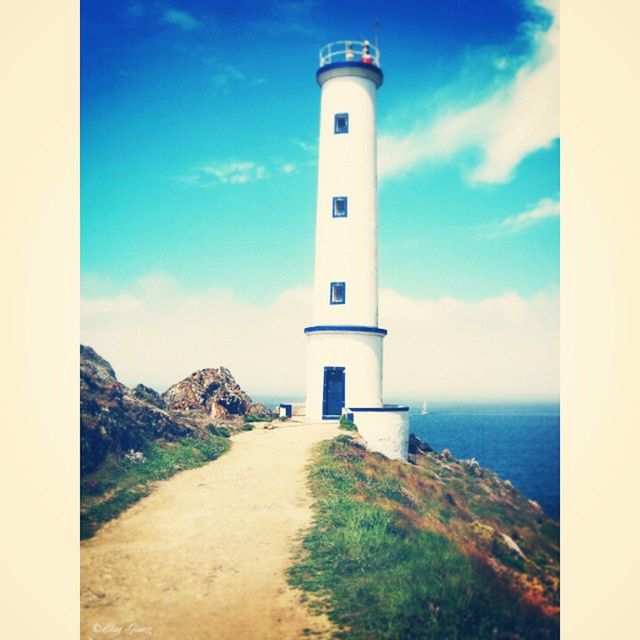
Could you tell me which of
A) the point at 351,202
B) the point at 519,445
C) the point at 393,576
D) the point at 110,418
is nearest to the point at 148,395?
the point at 110,418

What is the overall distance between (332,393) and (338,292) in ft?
7.34

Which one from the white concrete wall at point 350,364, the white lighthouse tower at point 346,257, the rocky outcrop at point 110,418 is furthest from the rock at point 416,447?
the rocky outcrop at point 110,418

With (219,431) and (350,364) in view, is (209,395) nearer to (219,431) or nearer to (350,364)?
(219,431)

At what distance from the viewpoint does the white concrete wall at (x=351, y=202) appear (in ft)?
45.2

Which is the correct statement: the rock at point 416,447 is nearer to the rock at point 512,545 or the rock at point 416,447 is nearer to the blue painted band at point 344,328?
the blue painted band at point 344,328

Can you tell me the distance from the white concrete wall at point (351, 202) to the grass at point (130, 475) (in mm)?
4036

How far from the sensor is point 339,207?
14.0 m

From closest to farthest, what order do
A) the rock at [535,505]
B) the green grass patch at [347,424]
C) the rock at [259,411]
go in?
the rock at [535,505] < the green grass patch at [347,424] < the rock at [259,411]

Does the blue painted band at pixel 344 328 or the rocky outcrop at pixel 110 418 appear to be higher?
the blue painted band at pixel 344 328

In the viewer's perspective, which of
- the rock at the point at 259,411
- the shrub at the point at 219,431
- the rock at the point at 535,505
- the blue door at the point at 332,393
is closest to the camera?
the rock at the point at 535,505

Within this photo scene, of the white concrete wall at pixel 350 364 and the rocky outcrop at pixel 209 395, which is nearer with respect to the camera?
the white concrete wall at pixel 350 364

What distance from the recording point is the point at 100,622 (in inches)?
361
